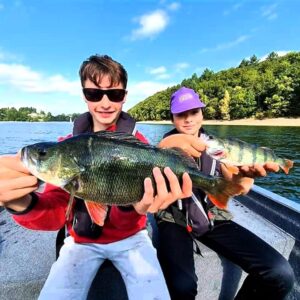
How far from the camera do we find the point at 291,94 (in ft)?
220

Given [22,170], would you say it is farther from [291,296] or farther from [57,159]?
[291,296]

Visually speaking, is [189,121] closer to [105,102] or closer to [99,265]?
[105,102]

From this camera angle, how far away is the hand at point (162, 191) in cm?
218

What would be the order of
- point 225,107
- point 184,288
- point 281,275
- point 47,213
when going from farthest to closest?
point 225,107, point 281,275, point 184,288, point 47,213

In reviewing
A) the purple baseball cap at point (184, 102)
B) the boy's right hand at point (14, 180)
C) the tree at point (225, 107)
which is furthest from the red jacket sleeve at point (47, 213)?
the tree at point (225, 107)

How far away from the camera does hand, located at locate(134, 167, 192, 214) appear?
2178mm

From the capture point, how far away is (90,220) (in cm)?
259

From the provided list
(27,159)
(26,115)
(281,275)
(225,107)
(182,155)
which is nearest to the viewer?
(27,159)

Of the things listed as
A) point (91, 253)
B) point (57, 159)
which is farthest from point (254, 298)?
point (57, 159)

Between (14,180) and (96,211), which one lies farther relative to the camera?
(96,211)

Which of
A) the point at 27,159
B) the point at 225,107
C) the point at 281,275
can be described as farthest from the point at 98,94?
the point at 225,107

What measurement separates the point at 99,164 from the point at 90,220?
0.69 m

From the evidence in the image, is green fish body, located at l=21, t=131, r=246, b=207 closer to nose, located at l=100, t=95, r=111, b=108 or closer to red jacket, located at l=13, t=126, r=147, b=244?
red jacket, located at l=13, t=126, r=147, b=244

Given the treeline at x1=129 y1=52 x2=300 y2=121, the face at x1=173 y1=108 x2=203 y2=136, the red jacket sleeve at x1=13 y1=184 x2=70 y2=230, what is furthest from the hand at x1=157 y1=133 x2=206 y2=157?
the treeline at x1=129 y1=52 x2=300 y2=121
